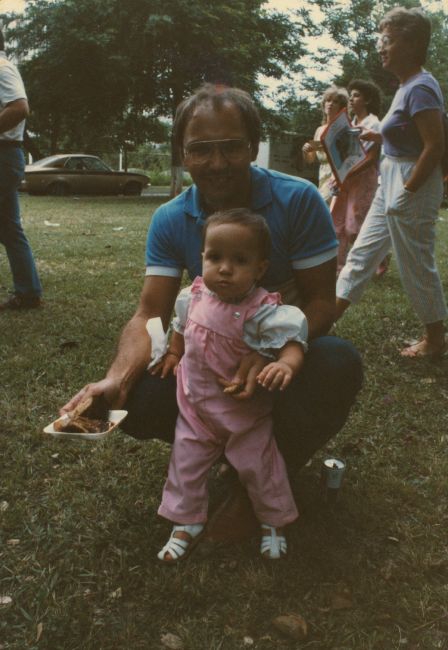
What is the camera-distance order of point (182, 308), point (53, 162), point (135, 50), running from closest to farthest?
1. point (182, 308)
2. point (53, 162)
3. point (135, 50)

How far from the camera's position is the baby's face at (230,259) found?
82.9 inches

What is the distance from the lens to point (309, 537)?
7.75ft

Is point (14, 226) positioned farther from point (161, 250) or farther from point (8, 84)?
point (161, 250)

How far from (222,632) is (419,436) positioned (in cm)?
163

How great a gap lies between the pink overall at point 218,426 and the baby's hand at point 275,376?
207 mm

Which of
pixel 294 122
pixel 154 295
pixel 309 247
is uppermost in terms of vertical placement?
pixel 309 247

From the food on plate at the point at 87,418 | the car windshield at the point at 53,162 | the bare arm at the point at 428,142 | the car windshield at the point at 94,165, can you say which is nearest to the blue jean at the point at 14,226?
the bare arm at the point at 428,142

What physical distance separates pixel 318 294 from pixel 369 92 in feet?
14.6

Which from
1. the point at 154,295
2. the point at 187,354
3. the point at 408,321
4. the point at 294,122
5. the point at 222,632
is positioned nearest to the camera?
the point at 222,632

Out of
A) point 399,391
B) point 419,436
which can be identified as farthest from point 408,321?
point 419,436

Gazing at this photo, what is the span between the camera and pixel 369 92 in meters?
6.20

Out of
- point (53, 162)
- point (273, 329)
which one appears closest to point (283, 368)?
point (273, 329)

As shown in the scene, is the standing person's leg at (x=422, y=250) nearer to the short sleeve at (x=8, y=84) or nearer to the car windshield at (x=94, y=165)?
the short sleeve at (x=8, y=84)

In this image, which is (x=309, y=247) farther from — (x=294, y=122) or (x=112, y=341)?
(x=294, y=122)
